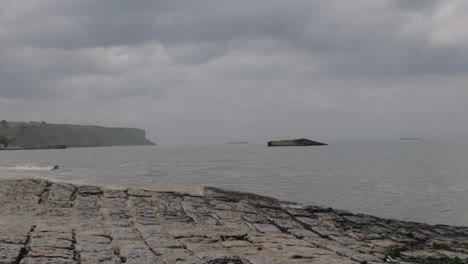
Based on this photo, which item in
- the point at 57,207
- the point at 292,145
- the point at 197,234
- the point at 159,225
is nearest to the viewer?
the point at 197,234

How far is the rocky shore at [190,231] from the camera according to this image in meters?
6.64

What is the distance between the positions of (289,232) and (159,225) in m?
3.09

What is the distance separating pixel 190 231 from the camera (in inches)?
341

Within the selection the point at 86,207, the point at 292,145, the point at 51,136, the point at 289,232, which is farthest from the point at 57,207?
the point at 51,136

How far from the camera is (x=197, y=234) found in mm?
8422

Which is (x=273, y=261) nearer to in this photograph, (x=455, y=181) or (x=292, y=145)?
(x=455, y=181)

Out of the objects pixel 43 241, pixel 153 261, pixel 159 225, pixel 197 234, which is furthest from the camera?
pixel 159 225

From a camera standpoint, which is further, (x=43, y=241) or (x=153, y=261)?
(x=43, y=241)

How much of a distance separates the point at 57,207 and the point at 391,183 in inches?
1082

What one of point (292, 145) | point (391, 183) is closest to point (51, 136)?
point (292, 145)

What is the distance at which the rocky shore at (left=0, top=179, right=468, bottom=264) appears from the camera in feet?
21.8

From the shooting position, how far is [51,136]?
189 meters

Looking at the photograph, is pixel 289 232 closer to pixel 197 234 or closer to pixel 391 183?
pixel 197 234

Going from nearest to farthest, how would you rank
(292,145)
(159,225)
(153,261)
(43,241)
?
1. (153,261)
2. (43,241)
3. (159,225)
4. (292,145)
